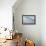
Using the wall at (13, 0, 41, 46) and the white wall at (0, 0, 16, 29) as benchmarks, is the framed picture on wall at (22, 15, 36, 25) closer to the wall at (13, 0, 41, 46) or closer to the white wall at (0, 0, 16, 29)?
the wall at (13, 0, 41, 46)

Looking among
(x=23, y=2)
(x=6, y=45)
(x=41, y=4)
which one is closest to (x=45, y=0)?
(x=41, y=4)

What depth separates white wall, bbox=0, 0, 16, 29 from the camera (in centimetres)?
458

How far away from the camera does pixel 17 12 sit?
6109 millimetres

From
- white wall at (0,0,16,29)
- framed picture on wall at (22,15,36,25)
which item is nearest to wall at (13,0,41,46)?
framed picture on wall at (22,15,36,25)

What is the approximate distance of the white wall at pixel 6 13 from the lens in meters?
4.58

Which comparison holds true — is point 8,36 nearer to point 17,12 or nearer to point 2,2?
point 2,2

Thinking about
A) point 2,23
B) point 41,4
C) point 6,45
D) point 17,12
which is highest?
point 41,4

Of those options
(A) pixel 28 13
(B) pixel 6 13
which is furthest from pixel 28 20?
(B) pixel 6 13

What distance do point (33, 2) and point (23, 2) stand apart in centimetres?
50

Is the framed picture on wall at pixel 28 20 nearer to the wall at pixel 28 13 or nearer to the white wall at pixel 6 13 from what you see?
the wall at pixel 28 13

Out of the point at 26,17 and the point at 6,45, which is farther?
the point at 26,17

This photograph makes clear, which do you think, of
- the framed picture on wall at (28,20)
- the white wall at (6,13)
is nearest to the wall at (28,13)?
the framed picture on wall at (28,20)

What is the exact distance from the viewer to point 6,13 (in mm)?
4637

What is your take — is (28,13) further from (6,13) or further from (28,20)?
(6,13)
